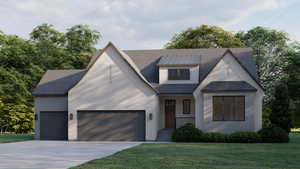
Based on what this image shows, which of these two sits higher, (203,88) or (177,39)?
(177,39)

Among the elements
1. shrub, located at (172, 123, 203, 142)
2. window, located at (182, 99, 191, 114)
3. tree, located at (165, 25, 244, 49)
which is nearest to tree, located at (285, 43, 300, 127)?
tree, located at (165, 25, 244, 49)

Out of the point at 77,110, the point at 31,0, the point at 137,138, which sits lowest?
the point at 137,138

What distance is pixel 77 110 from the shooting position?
28.2 metres

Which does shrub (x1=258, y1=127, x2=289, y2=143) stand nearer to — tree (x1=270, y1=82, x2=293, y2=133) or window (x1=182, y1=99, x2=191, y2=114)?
tree (x1=270, y1=82, x2=293, y2=133)

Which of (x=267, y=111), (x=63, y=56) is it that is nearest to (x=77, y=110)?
(x=267, y=111)

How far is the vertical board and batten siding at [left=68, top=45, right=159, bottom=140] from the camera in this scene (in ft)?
90.2

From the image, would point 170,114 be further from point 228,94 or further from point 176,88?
point 228,94

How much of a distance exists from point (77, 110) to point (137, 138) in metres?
4.65

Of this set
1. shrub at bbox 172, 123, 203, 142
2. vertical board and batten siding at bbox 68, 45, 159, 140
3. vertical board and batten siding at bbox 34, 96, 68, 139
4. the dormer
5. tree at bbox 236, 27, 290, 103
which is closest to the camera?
shrub at bbox 172, 123, 203, 142

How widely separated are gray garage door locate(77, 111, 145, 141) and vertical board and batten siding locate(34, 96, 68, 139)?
209 centimetres

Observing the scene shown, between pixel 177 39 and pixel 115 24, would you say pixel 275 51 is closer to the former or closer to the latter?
pixel 177 39

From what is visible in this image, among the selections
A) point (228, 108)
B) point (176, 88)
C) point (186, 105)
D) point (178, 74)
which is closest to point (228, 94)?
point (228, 108)

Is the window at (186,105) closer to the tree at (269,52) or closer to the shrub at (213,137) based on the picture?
the shrub at (213,137)

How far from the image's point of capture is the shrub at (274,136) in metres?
25.1
